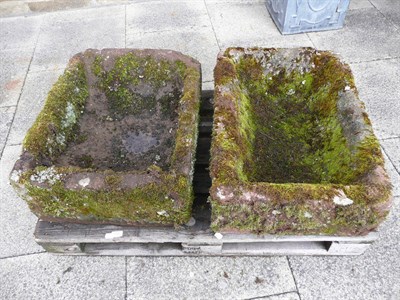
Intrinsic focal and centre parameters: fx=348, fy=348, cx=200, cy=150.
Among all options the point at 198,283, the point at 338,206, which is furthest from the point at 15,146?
the point at 338,206

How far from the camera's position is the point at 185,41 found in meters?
4.91

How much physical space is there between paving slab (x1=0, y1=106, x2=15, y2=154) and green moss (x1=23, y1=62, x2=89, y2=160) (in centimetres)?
128

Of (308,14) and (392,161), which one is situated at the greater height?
(308,14)

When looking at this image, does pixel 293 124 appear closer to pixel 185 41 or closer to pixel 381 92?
pixel 381 92

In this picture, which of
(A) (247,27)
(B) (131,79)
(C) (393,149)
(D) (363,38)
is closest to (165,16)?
(A) (247,27)

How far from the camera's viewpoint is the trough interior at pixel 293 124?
2.61 meters

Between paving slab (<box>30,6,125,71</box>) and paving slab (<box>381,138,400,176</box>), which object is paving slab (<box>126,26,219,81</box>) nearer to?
paving slab (<box>30,6,125,71</box>)

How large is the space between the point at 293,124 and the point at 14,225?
2.61m

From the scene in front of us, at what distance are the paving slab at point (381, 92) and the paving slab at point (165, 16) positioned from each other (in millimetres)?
2345

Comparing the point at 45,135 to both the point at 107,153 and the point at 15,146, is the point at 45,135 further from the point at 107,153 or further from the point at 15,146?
the point at 15,146

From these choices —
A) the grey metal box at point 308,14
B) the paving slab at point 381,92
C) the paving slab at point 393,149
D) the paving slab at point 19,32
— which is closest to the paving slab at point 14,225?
the paving slab at point 19,32

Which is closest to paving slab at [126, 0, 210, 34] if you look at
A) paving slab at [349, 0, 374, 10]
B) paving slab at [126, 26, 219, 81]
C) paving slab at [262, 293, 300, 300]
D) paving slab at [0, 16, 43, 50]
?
paving slab at [126, 26, 219, 81]

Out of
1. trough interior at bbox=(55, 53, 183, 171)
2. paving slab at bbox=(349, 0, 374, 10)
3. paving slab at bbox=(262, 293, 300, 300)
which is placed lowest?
paving slab at bbox=(262, 293, 300, 300)

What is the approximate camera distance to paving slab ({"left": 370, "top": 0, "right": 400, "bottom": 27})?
16.8ft
